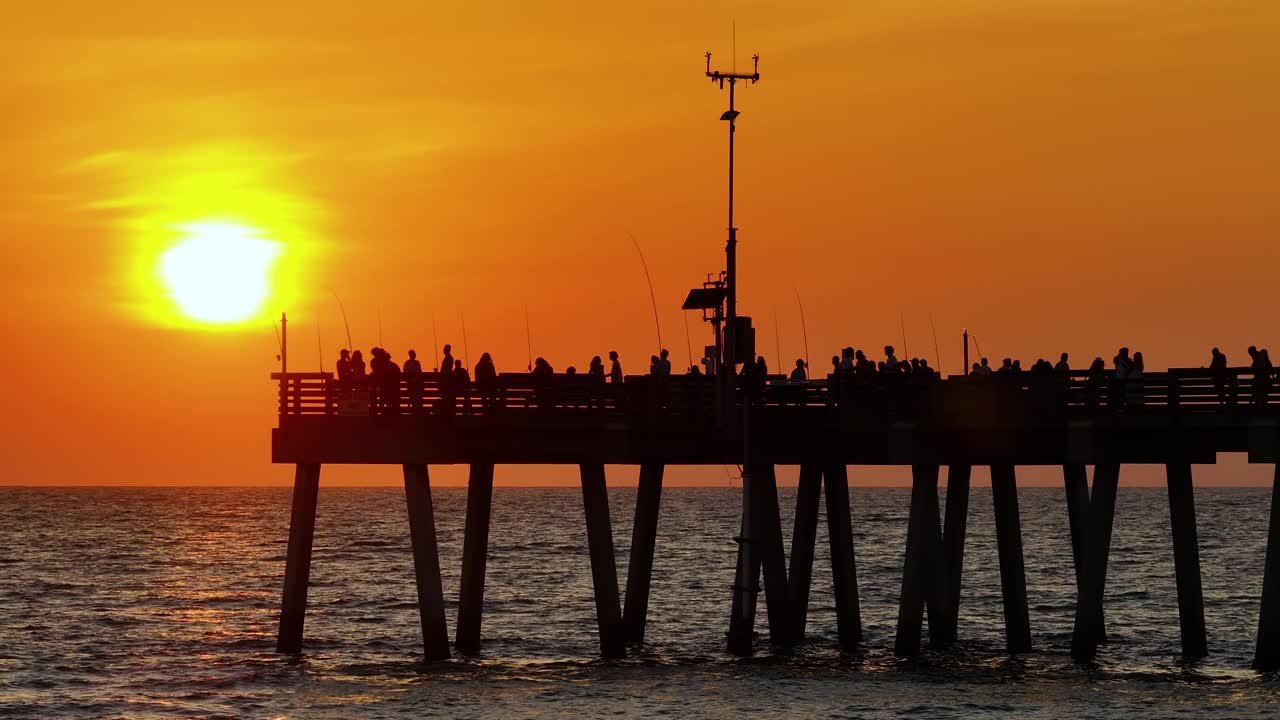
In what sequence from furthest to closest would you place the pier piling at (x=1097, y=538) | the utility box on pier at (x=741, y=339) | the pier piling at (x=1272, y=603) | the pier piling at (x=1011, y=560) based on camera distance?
the pier piling at (x=1011, y=560)
the utility box on pier at (x=741, y=339)
the pier piling at (x=1097, y=538)
the pier piling at (x=1272, y=603)

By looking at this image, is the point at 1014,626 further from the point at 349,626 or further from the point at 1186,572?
the point at 349,626

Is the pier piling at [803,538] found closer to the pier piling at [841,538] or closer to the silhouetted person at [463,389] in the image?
the pier piling at [841,538]

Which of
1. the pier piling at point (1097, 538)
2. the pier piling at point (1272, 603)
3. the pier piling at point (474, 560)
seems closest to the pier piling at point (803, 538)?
the pier piling at point (1097, 538)

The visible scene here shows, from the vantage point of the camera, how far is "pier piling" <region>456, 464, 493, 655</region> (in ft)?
136

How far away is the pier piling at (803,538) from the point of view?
43.5 metres

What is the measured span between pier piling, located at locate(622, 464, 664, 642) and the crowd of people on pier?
2464 millimetres

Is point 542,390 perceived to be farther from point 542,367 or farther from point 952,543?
point 952,543

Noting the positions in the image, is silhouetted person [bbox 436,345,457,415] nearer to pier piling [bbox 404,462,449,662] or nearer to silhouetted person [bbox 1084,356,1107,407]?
pier piling [bbox 404,462,449,662]

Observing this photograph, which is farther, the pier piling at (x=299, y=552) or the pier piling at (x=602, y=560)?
the pier piling at (x=299, y=552)

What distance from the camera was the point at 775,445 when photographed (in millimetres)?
40125

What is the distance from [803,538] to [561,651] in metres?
7.73

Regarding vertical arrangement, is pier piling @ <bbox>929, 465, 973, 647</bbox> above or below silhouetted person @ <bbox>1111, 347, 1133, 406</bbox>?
below

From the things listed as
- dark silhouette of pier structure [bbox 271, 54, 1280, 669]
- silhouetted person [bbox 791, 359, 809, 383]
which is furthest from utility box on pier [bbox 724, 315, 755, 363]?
silhouetted person [bbox 791, 359, 809, 383]

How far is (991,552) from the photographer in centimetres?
10906
